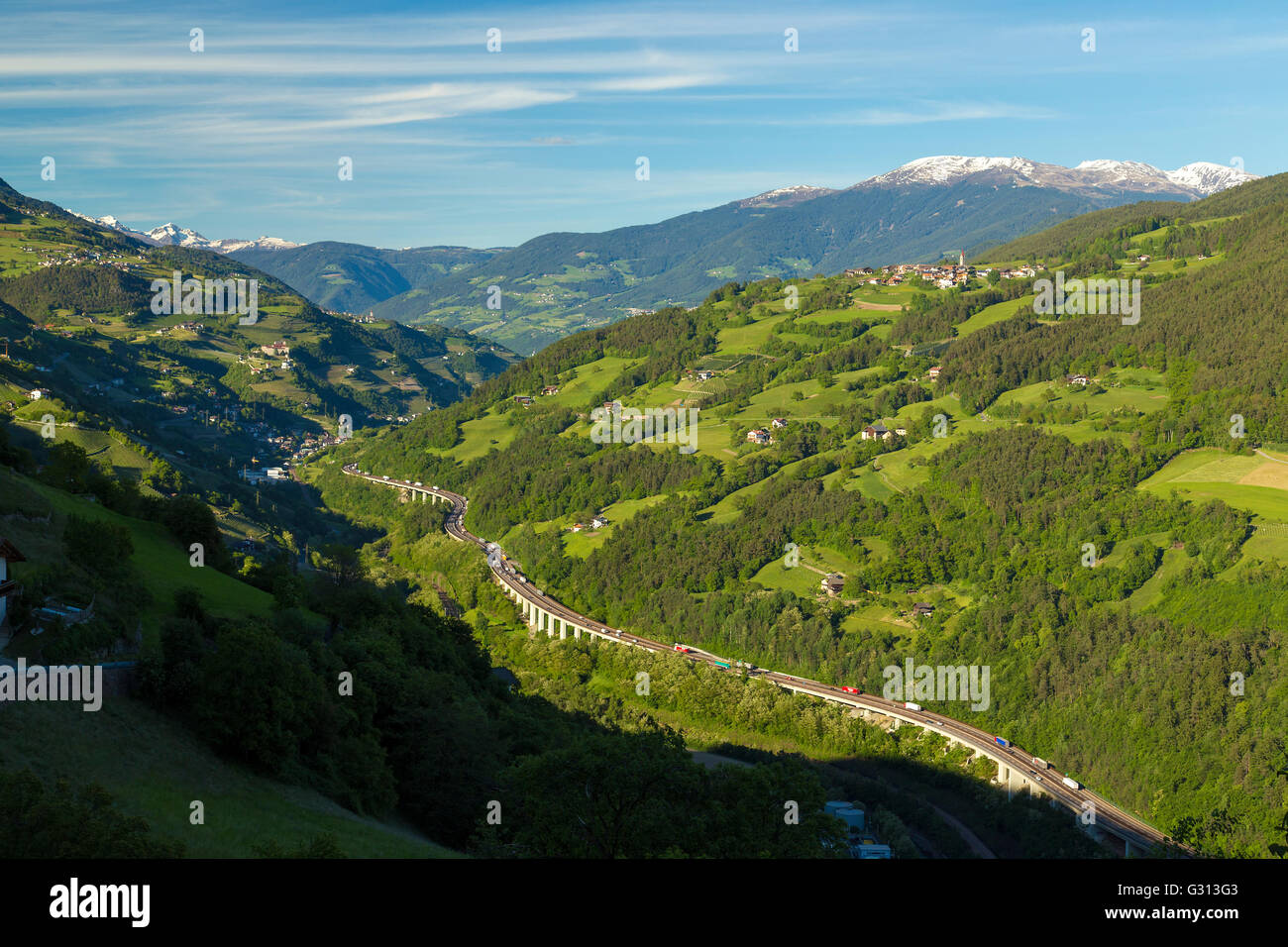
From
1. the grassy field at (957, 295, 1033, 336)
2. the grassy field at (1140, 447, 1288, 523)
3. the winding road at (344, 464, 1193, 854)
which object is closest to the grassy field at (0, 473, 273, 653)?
the winding road at (344, 464, 1193, 854)

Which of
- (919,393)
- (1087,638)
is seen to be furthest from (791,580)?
(919,393)

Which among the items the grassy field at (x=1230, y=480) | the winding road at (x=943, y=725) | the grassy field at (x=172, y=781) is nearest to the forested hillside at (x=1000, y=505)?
the grassy field at (x=1230, y=480)

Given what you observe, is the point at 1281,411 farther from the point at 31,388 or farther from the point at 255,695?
the point at 31,388

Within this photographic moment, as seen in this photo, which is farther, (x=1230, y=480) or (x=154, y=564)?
(x=1230, y=480)

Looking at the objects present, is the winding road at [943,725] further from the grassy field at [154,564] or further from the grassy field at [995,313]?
the grassy field at [995,313]

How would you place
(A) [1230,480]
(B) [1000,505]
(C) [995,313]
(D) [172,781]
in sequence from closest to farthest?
(D) [172,781] → (A) [1230,480] → (B) [1000,505] → (C) [995,313]

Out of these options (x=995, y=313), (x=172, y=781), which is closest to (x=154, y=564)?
(x=172, y=781)

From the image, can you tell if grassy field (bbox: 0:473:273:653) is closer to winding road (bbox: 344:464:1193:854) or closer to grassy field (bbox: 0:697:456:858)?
grassy field (bbox: 0:697:456:858)

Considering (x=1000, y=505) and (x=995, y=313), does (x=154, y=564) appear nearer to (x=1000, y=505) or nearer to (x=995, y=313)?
(x=1000, y=505)
